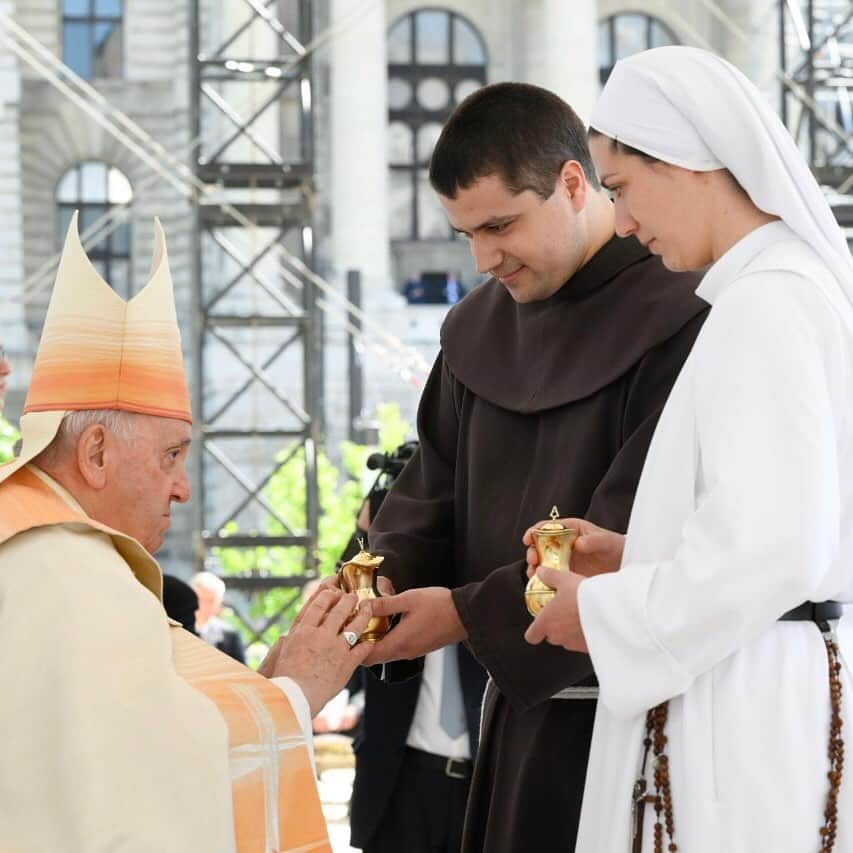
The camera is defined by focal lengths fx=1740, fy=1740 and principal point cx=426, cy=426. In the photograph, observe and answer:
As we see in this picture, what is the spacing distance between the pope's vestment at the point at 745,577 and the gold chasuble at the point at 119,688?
493 millimetres

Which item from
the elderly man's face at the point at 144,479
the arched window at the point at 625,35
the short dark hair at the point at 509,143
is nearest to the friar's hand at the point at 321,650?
the elderly man's face at the point at 144,479

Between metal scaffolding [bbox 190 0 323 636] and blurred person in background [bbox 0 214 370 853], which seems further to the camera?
metal scaffolding [bbox 190 0 323 636]

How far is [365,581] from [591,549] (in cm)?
46

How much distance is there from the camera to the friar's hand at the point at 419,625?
2.86 metres

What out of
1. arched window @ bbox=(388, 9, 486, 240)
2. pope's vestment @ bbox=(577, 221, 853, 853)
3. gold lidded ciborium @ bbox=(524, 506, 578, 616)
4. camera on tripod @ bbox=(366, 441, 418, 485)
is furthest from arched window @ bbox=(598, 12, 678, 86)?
pope's vestment @ bbox=(577, 221, 853, 853)

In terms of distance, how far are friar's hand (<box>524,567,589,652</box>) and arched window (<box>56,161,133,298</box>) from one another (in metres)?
21.9

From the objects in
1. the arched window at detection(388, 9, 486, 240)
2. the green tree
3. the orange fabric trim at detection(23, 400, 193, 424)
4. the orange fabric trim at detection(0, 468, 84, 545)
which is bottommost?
the green tree

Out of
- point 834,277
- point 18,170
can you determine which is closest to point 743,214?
point 834,277

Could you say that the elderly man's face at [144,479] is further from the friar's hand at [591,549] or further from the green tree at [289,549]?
the green tree at [289,549]

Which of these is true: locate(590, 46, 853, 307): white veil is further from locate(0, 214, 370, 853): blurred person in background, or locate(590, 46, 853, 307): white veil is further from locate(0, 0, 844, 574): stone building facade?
locate(0, 0, 844, 574): stone building facade

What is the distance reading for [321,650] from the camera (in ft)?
8.87

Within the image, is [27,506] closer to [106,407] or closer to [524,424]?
[106,407]

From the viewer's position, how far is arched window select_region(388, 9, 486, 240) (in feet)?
89.9

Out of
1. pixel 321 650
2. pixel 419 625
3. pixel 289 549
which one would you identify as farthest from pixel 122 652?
pixel 289 549
